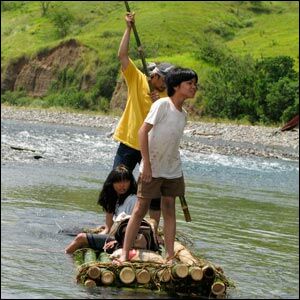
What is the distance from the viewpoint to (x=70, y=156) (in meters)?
27.6

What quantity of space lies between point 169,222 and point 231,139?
3774 cm

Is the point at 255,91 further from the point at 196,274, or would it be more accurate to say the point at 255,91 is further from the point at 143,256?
the point at 196,274

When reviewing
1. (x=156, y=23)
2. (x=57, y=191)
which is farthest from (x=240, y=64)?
(x=57, y=191)

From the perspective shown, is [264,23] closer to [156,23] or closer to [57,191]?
[156,23]

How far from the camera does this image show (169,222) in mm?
9055

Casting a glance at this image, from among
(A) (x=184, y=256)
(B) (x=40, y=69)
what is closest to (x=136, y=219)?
(A) (x=184, y=256)

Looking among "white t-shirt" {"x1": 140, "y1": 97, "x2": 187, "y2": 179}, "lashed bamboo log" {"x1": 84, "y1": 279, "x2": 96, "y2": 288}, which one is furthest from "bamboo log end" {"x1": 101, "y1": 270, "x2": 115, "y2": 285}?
A: "white t-shirt" {"x1": 140, "y1": 97, "x2": 187, "y2": 179}

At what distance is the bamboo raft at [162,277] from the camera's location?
8016mm

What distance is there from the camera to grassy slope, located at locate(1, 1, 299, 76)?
89812 millimetres

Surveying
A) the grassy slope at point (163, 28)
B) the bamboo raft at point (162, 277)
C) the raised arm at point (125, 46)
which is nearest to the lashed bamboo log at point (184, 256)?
the bamboo raft at point (162, 277)

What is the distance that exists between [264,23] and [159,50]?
2579cm

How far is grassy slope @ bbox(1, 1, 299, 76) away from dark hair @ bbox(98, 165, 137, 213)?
67830 millimetres

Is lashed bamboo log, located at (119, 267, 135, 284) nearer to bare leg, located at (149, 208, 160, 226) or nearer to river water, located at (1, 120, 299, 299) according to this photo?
river water, located at (1, 120, 299, 299)

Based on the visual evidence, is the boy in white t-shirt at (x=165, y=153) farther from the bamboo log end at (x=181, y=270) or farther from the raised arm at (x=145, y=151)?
the bamboo log end at (x=181, y=270)
